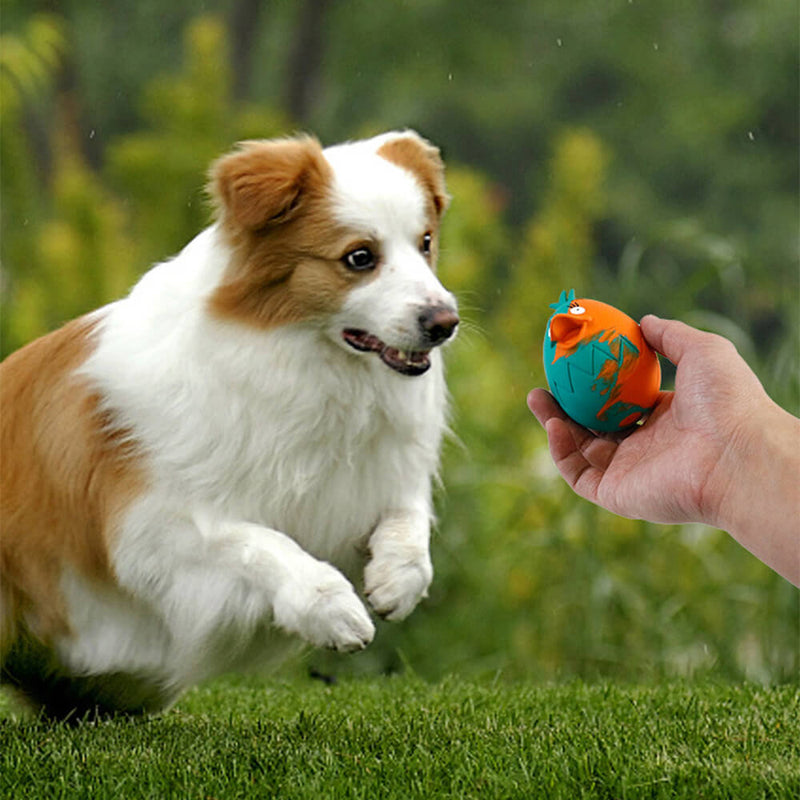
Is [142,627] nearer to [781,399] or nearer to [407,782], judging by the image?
[407,782]

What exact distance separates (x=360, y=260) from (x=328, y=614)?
91cm

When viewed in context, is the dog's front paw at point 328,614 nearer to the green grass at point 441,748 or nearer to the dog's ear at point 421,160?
the green grass at point 441,748

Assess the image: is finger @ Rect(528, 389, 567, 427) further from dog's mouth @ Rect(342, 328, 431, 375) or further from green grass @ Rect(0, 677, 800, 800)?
green grass @ Rect(0, 677, 800, 800)

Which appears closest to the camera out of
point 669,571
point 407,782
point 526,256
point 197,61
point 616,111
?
point 407,782

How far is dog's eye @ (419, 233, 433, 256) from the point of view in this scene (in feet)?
12.4

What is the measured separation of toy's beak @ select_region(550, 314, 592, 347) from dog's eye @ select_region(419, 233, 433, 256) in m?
0.46

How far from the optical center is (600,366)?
3.44 m

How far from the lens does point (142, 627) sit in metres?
4.04

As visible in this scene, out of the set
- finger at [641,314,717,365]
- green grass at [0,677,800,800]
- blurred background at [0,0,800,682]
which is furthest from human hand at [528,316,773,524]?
blurred background at [0,0,800,682]

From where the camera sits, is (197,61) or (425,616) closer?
(425,616)

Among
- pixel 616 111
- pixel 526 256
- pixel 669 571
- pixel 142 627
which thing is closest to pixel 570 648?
pixel 669 571

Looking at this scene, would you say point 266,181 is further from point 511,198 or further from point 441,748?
point 511,198

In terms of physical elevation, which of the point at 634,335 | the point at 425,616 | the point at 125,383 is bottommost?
the point at 425,616

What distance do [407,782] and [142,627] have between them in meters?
1.13
